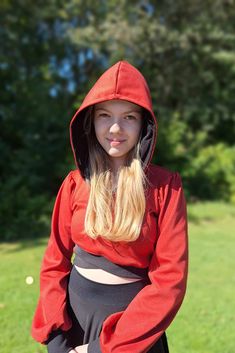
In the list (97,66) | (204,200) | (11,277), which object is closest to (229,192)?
(204,200)

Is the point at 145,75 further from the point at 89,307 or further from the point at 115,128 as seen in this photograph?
the point at 89,307

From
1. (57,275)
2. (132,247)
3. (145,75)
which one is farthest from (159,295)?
(145,75)

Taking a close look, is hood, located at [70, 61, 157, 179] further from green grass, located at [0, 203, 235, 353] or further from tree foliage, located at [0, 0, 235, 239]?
tree foliage, located at [0, 0, 235, 239]

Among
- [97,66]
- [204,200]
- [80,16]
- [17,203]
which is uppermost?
[80,16]

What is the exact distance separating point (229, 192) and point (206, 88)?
3.68m

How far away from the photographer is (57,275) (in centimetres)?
195

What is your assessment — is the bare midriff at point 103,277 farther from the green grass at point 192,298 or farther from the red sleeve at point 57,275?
the green grass at point 192,298

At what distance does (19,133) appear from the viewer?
11.1m

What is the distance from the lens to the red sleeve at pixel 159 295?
1.67 metres

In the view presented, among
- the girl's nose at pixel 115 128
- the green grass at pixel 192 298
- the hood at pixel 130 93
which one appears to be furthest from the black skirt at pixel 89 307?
the green grass at pixel 192 298

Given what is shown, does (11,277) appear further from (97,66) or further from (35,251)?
(97,66)

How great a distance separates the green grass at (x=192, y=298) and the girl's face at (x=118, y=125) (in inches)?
97.4

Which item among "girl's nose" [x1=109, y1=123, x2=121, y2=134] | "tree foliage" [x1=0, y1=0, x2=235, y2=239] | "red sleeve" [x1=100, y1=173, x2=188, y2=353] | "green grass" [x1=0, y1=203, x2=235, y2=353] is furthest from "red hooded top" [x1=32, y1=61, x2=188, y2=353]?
"tree foliage" [x1=0, y1=0, x2=235, y2=239]

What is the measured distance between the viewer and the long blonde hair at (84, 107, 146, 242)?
5.81 ft
